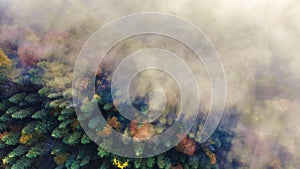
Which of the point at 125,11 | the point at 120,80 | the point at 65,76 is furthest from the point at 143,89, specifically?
the point at 125,11

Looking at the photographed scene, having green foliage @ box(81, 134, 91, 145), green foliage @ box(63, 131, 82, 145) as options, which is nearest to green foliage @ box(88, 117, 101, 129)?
green foliage @ box(81, 134, 91, 145)

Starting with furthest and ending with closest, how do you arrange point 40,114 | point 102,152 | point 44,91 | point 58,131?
point 44,91, point 40,114, point 58,131, point 102,152

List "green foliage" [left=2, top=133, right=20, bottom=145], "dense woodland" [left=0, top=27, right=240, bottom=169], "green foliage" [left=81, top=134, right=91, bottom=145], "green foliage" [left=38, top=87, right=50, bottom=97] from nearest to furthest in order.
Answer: "green foliage" [left=81, top=134, right=91, bottom=145]
"dense woodland" [left=0, top=27, right=240, bottom=169]
"green foliage" [left=2, top=133, right=20, bottom=145]
"green foliage" [left=38, top=87, right=50, bottom=97]

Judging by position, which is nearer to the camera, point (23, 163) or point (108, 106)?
point (108, 106)

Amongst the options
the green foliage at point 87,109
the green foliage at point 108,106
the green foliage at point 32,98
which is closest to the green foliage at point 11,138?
the green foliage at point 32,98

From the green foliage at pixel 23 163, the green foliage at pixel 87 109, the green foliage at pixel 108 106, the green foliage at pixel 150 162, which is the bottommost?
the green foliage at pixel 23 163

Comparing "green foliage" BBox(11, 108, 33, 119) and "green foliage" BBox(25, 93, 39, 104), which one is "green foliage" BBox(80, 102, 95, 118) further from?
"green foliage" BBox(11, 108, 33, 119)

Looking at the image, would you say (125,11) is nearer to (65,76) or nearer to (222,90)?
(65,76)

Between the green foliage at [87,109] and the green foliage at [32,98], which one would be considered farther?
the green foliage at [32,98]

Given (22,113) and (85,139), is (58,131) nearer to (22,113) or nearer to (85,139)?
(85,139)

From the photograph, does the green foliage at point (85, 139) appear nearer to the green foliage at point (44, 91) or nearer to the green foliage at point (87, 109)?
the green foliage at point (87, 109)

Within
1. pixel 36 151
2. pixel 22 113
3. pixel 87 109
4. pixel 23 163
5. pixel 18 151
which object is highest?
pixel 87 109

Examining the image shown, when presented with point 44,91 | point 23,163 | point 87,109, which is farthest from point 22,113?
point 87,109
